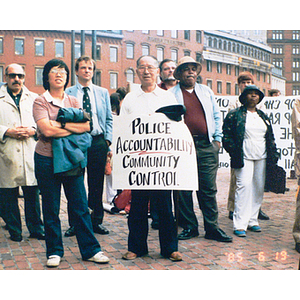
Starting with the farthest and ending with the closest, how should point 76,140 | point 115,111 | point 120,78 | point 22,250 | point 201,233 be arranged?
point 115,111 → point 201,233 → point 120,78 → point 22,250 → point 76,140

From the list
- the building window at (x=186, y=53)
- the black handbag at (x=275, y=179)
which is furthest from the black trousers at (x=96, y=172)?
the black handbag at (x=275, y=179)

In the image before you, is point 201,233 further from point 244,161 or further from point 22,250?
point 22,250

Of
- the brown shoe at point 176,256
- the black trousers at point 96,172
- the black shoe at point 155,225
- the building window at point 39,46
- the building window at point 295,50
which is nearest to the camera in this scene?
the brown shoe at point 176,256

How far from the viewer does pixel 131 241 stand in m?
→ 4.93

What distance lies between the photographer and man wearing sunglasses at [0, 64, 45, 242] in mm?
5660

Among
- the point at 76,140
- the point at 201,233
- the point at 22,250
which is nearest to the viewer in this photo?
the point at 76,140

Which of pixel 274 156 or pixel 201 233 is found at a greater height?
pixel 274 156

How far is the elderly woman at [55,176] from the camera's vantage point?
183 inches

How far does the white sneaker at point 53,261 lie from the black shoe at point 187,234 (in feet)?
5.52

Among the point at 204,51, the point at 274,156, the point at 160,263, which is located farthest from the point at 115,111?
the point at 160,263

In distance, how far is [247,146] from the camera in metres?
6.17

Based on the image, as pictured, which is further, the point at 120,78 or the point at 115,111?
the point at 115,111

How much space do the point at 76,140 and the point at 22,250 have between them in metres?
1.45

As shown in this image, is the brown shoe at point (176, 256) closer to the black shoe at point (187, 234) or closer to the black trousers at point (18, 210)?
the black shoe at point (187, 234)
